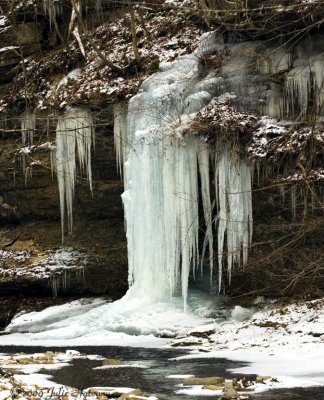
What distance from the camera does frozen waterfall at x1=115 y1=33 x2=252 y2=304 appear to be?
13.5 metres

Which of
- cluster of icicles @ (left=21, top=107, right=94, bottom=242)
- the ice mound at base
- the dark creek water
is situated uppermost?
cluster of icicles @ (left=21, top=107, right=94, bottom=242)

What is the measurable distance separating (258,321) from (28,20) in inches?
406

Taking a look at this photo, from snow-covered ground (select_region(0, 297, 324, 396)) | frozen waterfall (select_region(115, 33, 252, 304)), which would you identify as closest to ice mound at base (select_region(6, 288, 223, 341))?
snow-covered ground (select_region(0, 297, 324, 396))

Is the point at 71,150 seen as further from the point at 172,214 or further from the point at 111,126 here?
the point at 172,214

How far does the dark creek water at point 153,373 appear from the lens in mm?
7379

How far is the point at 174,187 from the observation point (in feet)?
A: 45.1

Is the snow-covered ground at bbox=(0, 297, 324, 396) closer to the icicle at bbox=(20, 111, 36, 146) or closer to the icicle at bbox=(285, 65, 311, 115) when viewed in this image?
the icicle at bbox=(285, 65, 311, 115)

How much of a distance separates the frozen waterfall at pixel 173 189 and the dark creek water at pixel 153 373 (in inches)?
99.2

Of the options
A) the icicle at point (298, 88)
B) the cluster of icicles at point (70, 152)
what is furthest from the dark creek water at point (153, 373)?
the icicle at point (298, 88)

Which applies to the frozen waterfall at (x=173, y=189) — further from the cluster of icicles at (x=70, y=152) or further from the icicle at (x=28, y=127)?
the icicle at (x=28, y=127)

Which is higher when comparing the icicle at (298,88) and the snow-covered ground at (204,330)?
the icicle at (298,88)

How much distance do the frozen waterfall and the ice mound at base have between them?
289 mm

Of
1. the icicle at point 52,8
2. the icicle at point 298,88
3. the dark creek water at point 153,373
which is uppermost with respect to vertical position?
Answer: the icicle at point 52,8

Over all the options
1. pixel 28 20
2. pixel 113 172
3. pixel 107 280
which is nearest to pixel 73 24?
pixel 28 20
